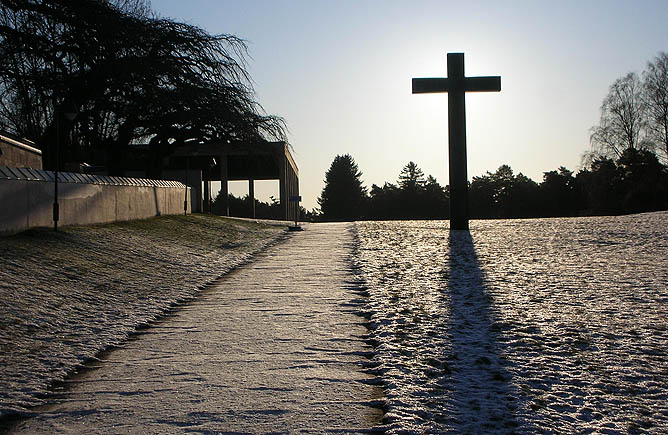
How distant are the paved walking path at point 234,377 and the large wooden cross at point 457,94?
14.6m

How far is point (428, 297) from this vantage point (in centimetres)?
937

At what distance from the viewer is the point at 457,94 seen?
2281cm

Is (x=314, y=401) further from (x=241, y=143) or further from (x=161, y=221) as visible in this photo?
(x=241, y=143)

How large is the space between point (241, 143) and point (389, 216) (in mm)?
42412

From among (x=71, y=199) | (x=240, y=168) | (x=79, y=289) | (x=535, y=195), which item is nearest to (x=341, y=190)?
(x=535, y=195)

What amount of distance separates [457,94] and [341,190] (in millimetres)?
78437

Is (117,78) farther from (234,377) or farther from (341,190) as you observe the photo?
(341,190)

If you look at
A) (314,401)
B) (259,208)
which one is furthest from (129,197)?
(259,208)

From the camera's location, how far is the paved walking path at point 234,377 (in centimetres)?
426

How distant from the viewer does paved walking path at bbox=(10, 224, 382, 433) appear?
4.26 metres

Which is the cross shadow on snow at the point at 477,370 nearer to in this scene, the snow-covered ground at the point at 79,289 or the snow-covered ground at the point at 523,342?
the snow-covered ground at the point at 523,342

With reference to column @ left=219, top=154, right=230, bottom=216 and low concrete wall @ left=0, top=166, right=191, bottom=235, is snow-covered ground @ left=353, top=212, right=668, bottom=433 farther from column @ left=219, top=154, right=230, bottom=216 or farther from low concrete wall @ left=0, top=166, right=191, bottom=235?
column @ left=219, top=154, right=230, bottom=216

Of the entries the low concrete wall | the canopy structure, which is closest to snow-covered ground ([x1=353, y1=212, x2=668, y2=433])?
the low concrete wall

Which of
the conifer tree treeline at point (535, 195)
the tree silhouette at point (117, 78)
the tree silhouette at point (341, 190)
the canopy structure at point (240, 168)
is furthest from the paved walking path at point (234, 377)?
the tree silhouette at point (341, 190)
